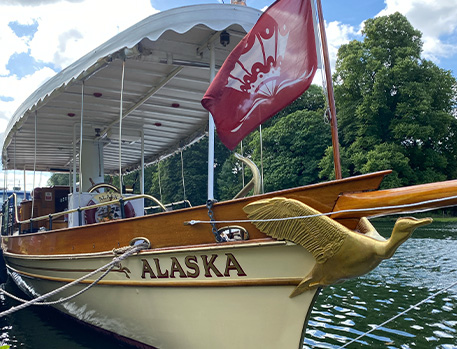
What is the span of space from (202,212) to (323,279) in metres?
1.26

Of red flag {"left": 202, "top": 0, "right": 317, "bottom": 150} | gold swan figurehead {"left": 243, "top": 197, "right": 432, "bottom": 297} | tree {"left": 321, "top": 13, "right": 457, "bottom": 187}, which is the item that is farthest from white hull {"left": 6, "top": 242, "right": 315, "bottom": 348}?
tree {"left": 321, "top": 13, "right": 457, "bottom": 187}

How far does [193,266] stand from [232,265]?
438 millimetres

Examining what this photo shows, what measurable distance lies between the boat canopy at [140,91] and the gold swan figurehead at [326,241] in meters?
2.50

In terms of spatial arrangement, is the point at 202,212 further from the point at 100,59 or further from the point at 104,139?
the point at 104,139

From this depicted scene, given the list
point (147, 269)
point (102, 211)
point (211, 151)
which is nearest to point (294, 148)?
point (102, 211)

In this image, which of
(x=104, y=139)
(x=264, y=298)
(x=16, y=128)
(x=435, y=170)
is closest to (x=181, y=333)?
(x=264, y=298)

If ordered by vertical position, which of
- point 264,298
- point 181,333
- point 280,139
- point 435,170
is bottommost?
point 181,333

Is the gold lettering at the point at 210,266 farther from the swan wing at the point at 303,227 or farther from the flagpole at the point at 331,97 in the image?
the flagpole at the point at 331,97

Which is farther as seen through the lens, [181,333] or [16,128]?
[16,128]

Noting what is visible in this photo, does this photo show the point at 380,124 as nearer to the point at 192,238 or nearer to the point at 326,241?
the point at 192,238

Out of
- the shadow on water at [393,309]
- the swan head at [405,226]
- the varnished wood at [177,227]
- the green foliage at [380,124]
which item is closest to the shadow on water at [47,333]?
the varnished wood at [177,227]

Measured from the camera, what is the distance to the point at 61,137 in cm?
933

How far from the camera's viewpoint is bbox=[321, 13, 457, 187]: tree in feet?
72.4

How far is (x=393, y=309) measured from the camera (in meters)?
6.43
